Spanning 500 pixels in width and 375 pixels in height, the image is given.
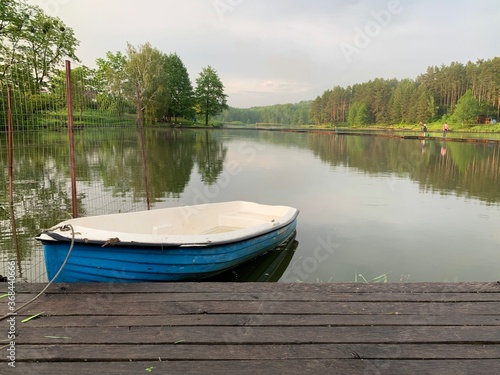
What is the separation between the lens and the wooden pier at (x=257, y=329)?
6.96 feet

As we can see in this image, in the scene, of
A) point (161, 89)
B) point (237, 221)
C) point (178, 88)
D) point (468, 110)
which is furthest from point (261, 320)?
point (468, 110)

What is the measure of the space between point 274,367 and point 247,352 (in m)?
0.21

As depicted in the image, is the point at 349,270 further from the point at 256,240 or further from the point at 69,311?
the point at 69,311

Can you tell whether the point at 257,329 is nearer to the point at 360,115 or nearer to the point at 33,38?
the point at 33,38

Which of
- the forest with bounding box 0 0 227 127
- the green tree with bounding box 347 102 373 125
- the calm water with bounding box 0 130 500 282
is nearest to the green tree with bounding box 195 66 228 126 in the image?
the forest with bounding box 0 0 227 127

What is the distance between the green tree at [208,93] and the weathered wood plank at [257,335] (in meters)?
62.5

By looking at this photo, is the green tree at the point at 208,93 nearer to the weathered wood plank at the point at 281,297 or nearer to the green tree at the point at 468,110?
the green tree at the point at 468,110

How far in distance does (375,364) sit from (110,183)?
10819 mm

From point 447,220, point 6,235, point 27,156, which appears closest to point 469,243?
point 447,220

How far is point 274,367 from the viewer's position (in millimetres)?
2100

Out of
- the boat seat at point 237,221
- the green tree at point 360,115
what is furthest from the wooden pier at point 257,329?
the green tree at point 360,115

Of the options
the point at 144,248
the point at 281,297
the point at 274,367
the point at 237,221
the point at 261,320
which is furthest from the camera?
the point at 237,221

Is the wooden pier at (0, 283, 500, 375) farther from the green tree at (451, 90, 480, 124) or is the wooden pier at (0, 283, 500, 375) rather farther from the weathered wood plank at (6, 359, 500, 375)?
the green tree at (451, 90, 480, 124)

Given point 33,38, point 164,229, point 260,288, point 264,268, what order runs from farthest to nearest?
point 33,38 < point 264,268 < point 164,229 < point 260,288
